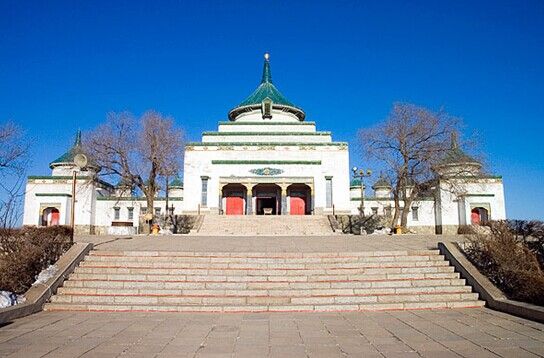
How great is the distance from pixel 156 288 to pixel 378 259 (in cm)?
538

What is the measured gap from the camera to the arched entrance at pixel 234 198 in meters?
33.4

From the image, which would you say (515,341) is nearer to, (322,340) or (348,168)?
(322,340)

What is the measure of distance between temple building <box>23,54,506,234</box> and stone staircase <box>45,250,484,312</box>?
21192 millimetres

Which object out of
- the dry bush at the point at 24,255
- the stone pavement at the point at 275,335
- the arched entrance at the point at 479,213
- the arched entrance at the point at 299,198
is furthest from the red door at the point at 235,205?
the stone pavement at the point at 275,335

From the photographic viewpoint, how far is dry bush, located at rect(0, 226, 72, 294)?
8320mm

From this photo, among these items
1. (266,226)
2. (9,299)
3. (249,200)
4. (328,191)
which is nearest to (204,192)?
(249,200)

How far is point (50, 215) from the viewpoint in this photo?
36062mm

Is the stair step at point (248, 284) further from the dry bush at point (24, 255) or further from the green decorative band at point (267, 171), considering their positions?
the green decorative band at point (267, 171)

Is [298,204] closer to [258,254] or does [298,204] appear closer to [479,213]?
[479,213]

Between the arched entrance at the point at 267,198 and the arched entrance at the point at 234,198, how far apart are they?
1.08 metres

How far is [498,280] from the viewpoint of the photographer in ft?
29.4

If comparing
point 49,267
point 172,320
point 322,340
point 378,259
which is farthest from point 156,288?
point 378,259

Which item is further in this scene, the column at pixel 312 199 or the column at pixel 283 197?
the column at pixel 312 199

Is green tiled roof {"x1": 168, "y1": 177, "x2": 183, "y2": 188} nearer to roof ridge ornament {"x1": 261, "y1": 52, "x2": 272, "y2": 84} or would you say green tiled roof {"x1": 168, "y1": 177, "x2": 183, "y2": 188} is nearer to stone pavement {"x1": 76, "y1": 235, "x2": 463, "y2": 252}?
roof ridge ornament {"x1": 261, "y1": 52, "x2": 272, "y2": 84}
